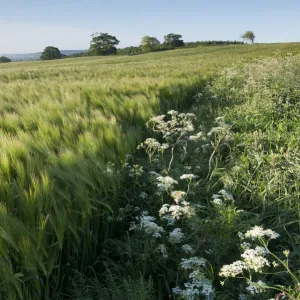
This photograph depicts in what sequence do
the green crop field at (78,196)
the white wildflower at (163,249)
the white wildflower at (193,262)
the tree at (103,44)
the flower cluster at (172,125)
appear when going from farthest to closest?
the tree at (103,44) → the flower cluster at (172,125) → the white wildflower at (163,249) → the white wildflower at (193,262) → the green crop field at (78,196)

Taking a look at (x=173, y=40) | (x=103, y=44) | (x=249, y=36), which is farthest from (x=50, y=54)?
(x=249, y=36)

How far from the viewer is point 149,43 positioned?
87.8 metres

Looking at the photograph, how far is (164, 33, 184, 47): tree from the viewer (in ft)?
289

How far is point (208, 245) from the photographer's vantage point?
1696 mm

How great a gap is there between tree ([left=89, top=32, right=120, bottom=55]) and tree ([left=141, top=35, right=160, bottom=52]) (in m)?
8.17

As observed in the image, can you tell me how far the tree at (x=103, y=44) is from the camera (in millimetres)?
78000

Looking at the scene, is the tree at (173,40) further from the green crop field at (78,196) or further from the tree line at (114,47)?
the green crop field at (78,196)

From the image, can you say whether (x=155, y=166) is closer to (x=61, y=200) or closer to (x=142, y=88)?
(x=61, y=200)

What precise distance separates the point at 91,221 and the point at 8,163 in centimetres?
59

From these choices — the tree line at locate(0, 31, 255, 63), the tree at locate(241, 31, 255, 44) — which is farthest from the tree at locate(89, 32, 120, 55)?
the tree at locate(241, 31, 255, 44)

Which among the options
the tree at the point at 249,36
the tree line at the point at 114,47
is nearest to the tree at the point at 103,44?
the tree line at the point at 114,47

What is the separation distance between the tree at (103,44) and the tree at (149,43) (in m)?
8.17

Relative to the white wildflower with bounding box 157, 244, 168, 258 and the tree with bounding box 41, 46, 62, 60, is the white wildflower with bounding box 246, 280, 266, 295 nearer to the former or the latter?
the white wildflower with bounding box 157, 244, 168, 258

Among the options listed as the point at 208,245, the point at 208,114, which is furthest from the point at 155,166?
the point at 208,114
